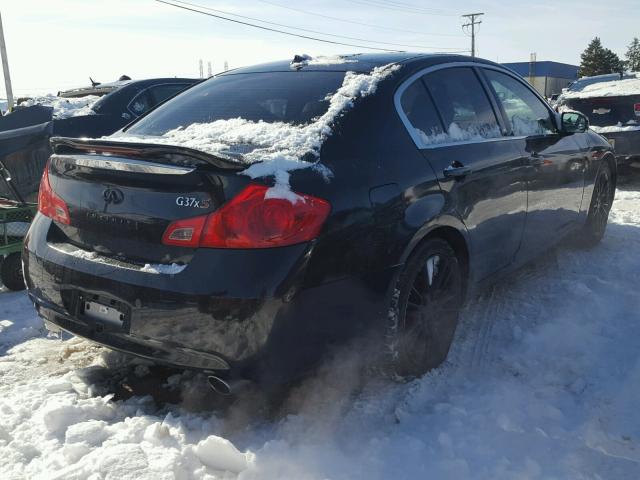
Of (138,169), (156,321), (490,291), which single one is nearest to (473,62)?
(490,291)

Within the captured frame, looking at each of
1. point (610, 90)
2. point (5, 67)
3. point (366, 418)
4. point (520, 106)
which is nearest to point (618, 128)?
point (610, 90)

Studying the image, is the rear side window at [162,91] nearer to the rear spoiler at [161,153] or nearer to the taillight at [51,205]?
the taillight at [51,205]

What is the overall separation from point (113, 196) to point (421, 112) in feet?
5.37

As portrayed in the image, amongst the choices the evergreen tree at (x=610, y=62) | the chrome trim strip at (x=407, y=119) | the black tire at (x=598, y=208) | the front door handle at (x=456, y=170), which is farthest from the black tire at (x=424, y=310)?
the evergreen tree at (x=610, y=62)

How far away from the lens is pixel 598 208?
5.49 m

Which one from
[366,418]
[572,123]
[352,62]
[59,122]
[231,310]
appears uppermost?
[352,62]

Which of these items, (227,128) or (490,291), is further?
(490,291)

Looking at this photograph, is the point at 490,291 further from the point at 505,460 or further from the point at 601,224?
the point at 505,460

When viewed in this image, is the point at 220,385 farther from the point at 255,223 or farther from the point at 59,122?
the point at 59,122

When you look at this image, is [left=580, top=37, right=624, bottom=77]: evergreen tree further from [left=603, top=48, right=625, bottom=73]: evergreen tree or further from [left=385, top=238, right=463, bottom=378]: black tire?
[left=385, top=238, right=463, bottom=378]: black tire

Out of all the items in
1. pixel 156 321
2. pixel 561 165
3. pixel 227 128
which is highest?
pixel 227 128

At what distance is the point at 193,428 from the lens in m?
2.74

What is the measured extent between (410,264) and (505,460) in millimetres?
952

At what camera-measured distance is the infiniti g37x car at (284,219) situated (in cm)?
241
